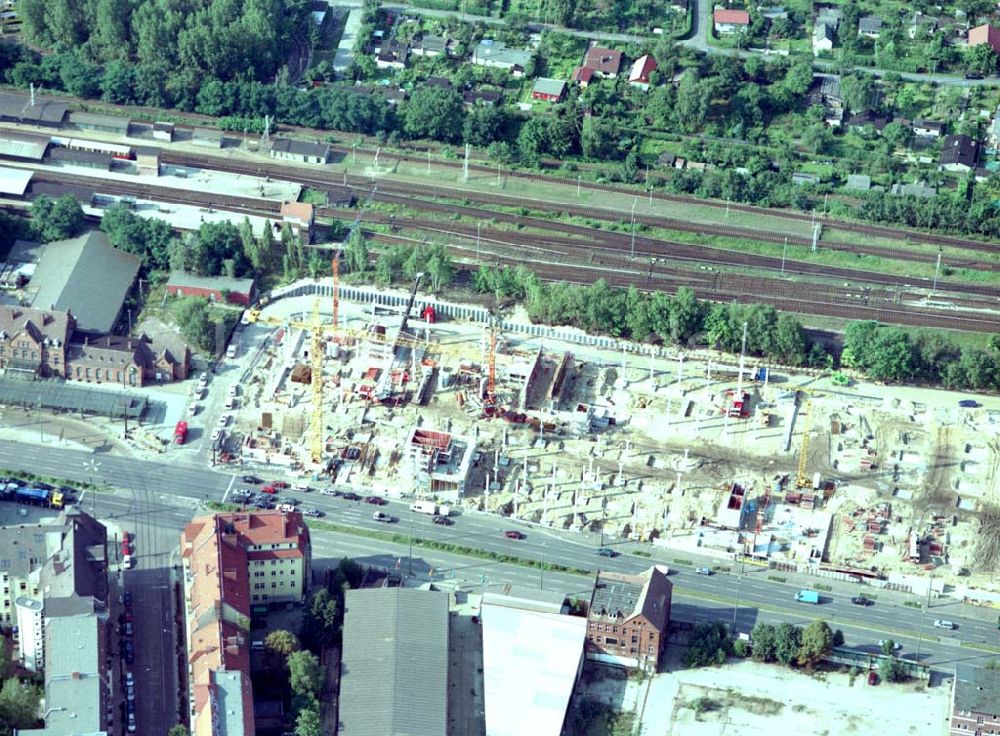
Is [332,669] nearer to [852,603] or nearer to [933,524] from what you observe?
[852,603]

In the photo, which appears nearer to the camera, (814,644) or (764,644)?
(814,644)

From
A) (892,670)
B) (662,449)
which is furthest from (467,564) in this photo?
(892,670)

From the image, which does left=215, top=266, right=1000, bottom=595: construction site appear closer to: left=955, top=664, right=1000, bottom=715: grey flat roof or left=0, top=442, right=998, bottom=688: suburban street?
left=0, top=442, right=998, bottom=688: suburban street

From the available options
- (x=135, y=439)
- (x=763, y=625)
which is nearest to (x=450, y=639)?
(x=763, y=625)

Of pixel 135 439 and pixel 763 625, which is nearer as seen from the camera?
pixel 763 625

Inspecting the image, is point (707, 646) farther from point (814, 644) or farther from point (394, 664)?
point (394, 664)

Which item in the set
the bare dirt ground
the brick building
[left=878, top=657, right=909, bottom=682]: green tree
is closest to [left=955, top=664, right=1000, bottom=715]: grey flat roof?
the bare dirt ground
